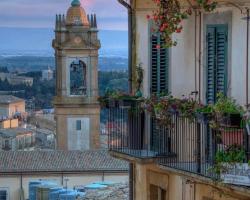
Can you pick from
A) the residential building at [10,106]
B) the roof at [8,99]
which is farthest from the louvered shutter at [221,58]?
the roof at [8,99]

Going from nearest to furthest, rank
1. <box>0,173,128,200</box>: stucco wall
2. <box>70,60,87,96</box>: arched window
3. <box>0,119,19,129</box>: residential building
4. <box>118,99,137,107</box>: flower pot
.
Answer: <box>118,99,137,107</box>: flower pot
<box>0,173,128,200</box>: stucco wall
<box>70,60,87,96</box>: arched window
<box>0,119,19,129</box>: residential building

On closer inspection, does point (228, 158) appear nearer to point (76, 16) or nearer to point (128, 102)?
point (128, 102)

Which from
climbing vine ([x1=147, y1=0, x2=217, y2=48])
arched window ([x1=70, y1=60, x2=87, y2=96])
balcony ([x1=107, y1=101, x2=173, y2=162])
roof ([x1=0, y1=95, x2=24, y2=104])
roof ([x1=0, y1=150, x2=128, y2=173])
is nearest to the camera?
climbing vine ([x1=147, y1=0, x2=217, y2=48])

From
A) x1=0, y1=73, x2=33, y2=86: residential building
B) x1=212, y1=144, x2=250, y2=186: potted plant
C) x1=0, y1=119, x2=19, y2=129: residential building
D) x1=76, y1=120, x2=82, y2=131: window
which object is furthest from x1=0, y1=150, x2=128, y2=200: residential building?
x1=0, y1=73, x2=33, y2=86: residential building

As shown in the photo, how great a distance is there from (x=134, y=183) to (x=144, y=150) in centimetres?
181

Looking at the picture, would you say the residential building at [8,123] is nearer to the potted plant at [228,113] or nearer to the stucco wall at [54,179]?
the stucco wall at [54,179]

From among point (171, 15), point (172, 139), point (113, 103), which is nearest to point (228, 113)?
point (171, 15)

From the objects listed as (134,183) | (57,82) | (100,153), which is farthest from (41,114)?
(134,183)

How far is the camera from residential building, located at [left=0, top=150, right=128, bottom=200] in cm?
5584

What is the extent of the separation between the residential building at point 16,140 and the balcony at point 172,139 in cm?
8055

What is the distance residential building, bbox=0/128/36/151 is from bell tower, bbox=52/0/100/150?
19.7 meters

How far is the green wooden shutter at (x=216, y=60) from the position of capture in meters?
11.5

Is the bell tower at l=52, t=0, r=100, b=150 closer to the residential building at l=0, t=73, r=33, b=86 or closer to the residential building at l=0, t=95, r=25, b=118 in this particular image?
the residential building at l=0, t=95, r=25, b=118

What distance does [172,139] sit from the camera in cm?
1236
